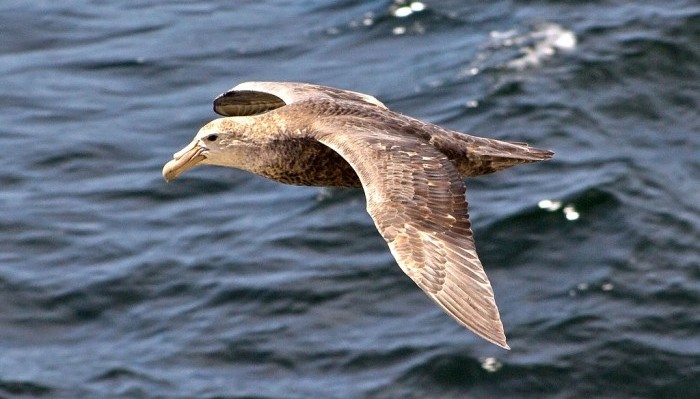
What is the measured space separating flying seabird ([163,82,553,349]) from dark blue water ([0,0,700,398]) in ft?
21.8

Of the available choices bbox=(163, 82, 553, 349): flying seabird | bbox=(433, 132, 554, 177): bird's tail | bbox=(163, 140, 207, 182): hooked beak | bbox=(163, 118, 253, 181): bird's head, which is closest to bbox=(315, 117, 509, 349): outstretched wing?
bbox=(163, 82, 553, 349): flying seabird

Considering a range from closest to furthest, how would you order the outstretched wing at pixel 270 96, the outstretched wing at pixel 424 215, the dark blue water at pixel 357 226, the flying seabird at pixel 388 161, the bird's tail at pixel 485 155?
the outstretched wing at pixel 424 215 < the flying seabird at pixel 388 161 < the bird's tail at pixel 485 155 < the outstretched wing at pixel 270 96 < the dark blue water at pixel 357 226

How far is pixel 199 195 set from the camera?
23172 mm

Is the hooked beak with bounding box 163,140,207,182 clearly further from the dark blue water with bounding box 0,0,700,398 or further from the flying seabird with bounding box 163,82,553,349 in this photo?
the dark blue water with bounding box 0,0,700,398

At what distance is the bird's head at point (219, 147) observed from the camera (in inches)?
481

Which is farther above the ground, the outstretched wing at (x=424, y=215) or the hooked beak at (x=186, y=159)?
the hooked beak at (x=186, y=159)

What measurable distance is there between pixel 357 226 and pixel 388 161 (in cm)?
1032

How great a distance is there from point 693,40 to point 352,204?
6525 mm

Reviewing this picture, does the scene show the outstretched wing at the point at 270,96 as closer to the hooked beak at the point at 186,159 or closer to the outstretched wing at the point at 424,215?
the hooked beak at the point at 186,159

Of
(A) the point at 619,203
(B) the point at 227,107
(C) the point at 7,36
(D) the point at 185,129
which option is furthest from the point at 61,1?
(B) the point at 227,107

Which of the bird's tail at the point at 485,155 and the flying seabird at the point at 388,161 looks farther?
the bird's tail at the point at 485,155

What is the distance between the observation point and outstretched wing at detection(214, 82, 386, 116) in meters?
12.9

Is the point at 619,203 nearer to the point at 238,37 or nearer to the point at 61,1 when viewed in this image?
the point at 238,37

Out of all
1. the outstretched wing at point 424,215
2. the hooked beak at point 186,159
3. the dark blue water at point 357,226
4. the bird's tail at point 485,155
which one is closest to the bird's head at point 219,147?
the hooked beak at point 186,159
